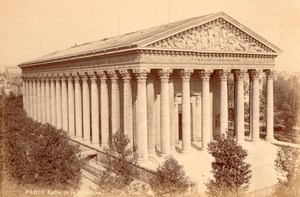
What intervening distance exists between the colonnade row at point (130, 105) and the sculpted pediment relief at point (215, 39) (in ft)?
7.11

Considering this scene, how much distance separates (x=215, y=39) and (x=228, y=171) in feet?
47.3

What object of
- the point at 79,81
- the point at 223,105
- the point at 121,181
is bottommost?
the point at 121,181

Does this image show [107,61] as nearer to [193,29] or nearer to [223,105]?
Result: [193,29]

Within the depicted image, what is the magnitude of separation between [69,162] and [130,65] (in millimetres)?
9920

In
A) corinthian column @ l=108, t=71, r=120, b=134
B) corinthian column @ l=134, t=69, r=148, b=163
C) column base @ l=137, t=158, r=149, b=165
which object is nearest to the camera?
corinthian column @ l=134, t=69, r=148, b=163

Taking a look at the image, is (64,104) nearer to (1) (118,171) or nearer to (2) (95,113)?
(2) (95,113)

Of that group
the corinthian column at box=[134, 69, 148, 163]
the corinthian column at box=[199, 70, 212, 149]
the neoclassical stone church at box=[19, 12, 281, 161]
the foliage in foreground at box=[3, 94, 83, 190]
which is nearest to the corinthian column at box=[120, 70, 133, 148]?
the neoclassical stone church at box=[19, 12, 281, 161]

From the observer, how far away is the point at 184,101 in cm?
3303

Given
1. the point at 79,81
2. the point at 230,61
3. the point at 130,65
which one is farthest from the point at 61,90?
the point at 230,61

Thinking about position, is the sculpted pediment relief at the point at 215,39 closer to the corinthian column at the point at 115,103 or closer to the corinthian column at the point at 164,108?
the corinthian column at the point at 164,108

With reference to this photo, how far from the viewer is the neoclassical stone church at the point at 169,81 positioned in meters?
31.2

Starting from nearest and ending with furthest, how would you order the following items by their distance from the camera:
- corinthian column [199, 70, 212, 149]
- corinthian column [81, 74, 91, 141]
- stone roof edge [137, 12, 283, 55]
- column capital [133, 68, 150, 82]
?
stone roof edge [137, 12, 283, 55]
column capital [133, 68, 150, 82]
corinthian column [199, 70, 212, 149]
corinthian column [81, 74, 91, 141]

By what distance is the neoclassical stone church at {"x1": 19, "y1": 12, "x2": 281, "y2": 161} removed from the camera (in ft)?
102

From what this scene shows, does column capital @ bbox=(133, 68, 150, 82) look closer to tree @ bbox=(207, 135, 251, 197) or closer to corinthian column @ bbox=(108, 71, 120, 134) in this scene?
corinthian column @ bbox=(108, 71, 120, 134)
